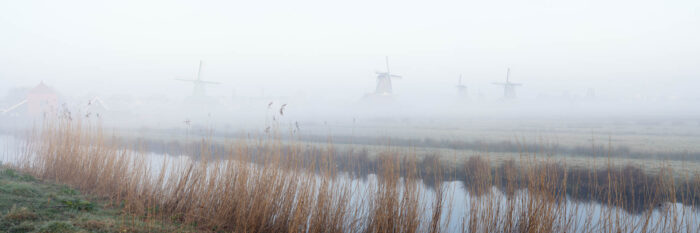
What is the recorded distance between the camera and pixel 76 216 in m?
4.38

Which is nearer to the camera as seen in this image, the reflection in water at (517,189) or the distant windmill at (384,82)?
the reflection in water at (517,189)

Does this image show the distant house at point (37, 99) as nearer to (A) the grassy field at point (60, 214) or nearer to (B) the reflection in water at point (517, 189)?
(B) the reflection in water at point (517, 189)

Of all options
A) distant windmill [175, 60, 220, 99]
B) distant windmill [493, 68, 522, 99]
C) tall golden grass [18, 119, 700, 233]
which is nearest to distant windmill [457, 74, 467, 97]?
distant windmill [493, 68, 522, 99]

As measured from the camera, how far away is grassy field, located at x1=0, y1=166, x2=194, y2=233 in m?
3.81

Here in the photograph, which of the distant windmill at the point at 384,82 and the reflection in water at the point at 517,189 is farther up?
the distant windmill at the point at 384,82

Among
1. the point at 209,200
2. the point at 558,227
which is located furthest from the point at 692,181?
the point at 209,200

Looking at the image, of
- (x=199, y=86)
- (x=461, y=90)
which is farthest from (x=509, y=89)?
(x=199, y=86)

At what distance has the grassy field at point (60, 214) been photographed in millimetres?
3812

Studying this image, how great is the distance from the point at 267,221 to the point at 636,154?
13.8 meters

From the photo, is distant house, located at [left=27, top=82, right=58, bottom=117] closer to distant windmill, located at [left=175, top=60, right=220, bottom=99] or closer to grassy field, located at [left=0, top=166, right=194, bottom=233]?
distant windmill, located at [left=175, top=60, right=220, bottom=99]

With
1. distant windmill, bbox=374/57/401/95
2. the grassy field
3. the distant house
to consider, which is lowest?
the grassy field

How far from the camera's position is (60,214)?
4406 mm

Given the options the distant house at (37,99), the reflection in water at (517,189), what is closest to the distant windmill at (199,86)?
the distant house at (37,99)

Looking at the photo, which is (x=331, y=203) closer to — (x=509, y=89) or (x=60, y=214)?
(x=60, y=214)
